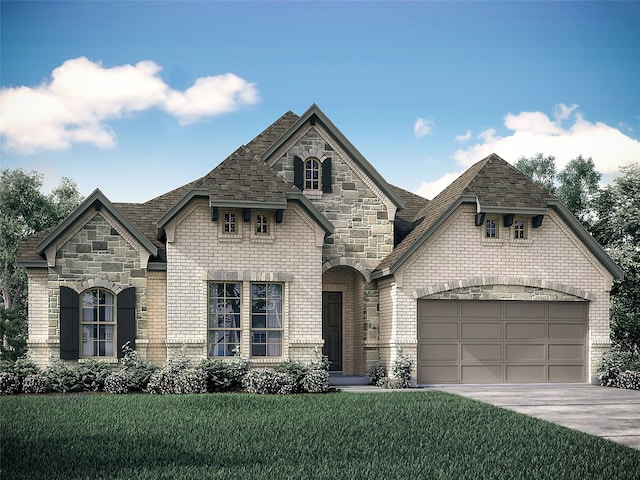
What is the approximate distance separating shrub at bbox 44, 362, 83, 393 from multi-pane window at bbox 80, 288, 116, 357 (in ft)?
3.15

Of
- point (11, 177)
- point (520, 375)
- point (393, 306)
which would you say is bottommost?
point (520, 375)

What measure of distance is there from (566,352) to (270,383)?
30.6 ft

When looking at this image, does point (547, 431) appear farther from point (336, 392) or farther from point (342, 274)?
point (342, 274)

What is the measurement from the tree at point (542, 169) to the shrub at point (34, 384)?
84.8 ft

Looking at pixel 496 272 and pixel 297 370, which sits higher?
pixel 496 272

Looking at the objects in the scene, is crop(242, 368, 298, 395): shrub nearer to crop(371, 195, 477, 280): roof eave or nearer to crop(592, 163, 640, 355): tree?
crop(371, 195, 477, 280): roof eave

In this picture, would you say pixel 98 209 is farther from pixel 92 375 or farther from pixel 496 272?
pixel 496 272

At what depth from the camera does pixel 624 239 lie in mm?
30078

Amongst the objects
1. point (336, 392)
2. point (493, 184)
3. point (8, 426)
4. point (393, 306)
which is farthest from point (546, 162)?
point (8, 426)

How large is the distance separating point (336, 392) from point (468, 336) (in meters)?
4.90

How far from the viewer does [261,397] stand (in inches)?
728

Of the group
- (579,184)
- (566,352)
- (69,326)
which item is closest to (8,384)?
(69,326)

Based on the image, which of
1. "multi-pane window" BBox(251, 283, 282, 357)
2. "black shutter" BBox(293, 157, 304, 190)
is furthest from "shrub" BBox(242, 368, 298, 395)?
"black shutter" BBox(293, 157, 304, 190)

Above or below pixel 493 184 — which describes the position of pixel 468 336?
below
